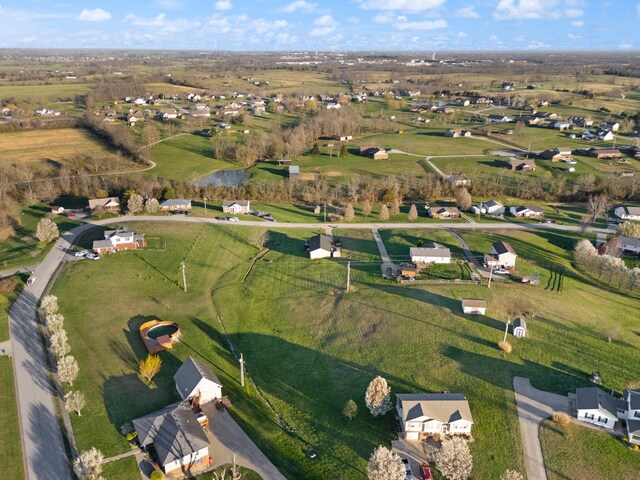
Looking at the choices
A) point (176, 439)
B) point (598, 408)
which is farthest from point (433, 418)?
point (176, 439)

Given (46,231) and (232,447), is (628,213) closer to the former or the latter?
(232,447)

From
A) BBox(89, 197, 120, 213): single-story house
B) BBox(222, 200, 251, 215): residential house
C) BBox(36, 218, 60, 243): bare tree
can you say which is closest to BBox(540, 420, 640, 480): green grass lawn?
BBox(222, 200, 251, 215): residential house

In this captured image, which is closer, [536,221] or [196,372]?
[196,372]

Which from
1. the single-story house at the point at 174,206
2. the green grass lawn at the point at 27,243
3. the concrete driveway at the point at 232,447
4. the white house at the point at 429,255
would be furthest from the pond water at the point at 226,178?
the concrete driveway at the point at 232,447

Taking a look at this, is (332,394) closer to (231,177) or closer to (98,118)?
(231,177)

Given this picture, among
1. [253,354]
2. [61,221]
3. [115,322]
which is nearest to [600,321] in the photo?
[253,354]

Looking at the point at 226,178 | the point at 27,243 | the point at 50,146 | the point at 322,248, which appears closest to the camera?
the point at 322,248

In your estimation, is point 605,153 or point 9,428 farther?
point 605,153
